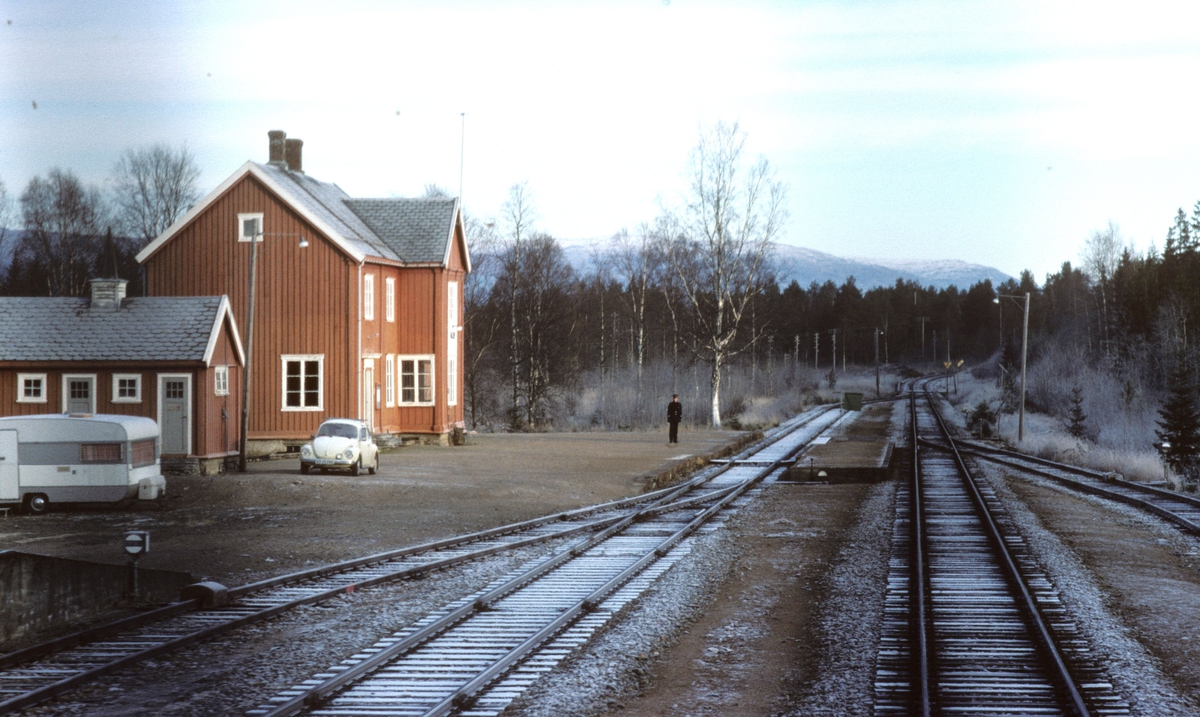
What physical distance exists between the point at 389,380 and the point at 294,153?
9130 millimetres

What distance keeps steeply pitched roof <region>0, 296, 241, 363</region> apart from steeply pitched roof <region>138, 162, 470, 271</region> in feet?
19.4

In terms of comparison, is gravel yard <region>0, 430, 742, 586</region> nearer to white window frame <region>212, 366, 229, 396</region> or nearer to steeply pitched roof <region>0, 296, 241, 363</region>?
white window frame <region>212, 366, 229, 396</region>

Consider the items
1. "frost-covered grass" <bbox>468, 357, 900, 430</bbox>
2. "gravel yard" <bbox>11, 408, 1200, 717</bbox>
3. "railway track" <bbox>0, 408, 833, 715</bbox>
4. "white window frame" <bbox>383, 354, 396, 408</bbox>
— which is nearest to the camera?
"gravel yard" <bbox>11, 408, 1200, 717</bbox>

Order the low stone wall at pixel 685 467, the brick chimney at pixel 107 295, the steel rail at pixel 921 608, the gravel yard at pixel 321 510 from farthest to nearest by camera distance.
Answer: the brick chimney at pixel 107 295 < the low stone wall at pixel 685 467 < the gravel yard at pixel 321 510 < the steel rail at pixel 921 608

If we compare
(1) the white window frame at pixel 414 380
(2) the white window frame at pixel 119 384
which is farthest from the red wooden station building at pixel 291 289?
(2) the white window frame at pixel 119 384

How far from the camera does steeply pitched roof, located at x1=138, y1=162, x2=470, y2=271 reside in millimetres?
34500

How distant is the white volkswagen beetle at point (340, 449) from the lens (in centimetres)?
2670

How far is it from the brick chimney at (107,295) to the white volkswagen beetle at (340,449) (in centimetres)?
662

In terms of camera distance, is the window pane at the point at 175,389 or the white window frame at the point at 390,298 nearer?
Answer: the window pane at the point at 175,389

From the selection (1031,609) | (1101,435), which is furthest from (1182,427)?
(1031,609)

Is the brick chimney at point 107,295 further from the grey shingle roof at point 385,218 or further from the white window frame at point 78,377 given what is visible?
the grey shingle roof at point 385,218

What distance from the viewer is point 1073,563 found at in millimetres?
15539

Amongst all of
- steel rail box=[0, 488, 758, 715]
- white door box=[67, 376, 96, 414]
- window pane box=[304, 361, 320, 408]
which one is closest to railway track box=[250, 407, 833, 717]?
steel rail box=[0, 488, 758, 715]

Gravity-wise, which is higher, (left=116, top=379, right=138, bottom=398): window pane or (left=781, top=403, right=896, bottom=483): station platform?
(left=116, top=379, right=138, bottom=398): window pane
